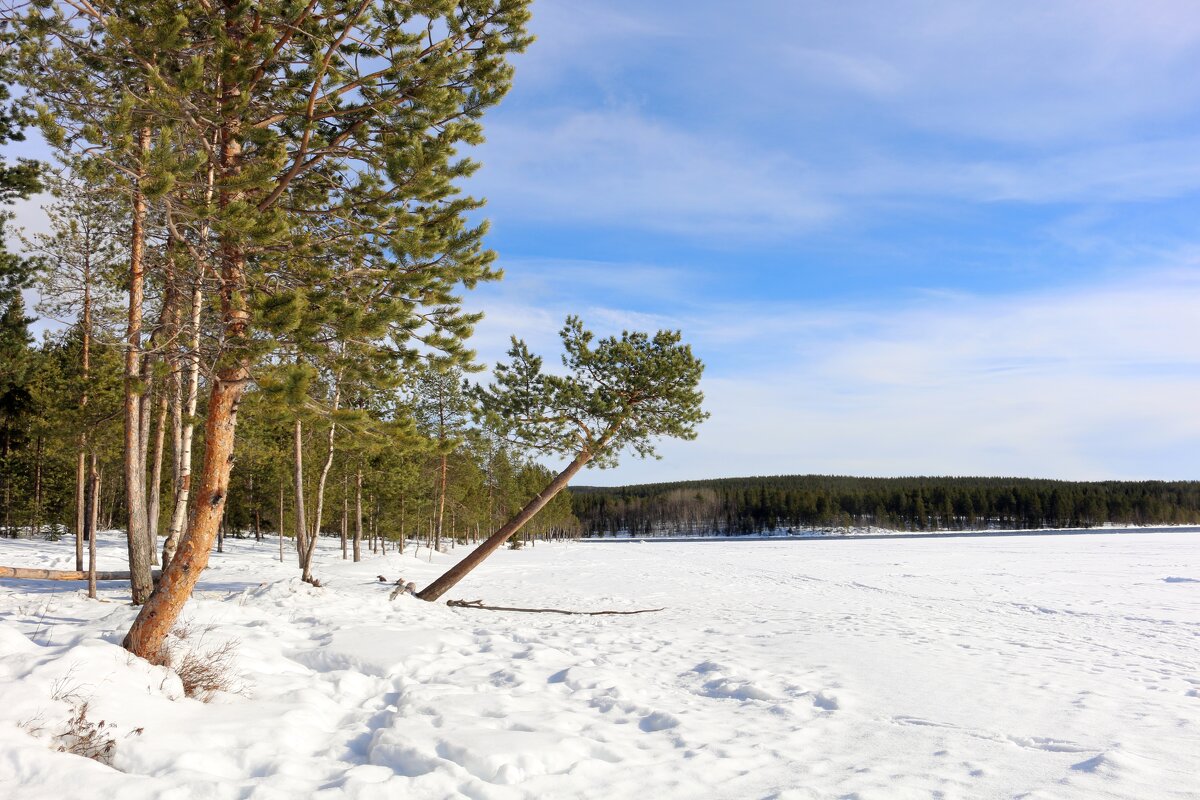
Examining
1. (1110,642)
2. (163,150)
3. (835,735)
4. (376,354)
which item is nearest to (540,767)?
(835,735)

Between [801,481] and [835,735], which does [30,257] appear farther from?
[801,481]

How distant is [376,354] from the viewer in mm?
7465

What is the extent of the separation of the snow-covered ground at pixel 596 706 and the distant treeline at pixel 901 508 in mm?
113445

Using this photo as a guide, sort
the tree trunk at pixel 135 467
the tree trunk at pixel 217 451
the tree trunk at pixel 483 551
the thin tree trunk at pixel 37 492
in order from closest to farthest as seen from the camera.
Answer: the tree trunk at pixel 217 451
the tree trunk at pixel 135 467
the tree trunk at pixel 483 551
the thin tree trunk at pixel 37 492

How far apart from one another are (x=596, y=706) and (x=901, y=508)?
12403 cm

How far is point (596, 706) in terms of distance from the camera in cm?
631

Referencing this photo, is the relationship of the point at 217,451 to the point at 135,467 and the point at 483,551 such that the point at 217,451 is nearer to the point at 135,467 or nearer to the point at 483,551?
the point at 135,467

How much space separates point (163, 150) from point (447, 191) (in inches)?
134

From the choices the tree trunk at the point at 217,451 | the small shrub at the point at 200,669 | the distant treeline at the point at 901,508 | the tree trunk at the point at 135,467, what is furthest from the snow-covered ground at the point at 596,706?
the distant treeline at the point at 901,508

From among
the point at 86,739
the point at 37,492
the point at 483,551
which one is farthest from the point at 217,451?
the point at 37,492

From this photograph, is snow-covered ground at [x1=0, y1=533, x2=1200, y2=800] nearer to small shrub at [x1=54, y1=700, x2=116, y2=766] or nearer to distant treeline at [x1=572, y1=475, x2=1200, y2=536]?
small shrub at [x1=54, y1=700, x2=116, y2=766]

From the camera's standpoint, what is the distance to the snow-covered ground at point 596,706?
4.23 meters

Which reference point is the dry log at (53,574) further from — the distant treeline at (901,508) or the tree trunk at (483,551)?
the distant treeline at (901,508)

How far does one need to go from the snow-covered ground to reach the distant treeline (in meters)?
113
